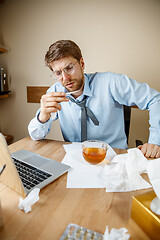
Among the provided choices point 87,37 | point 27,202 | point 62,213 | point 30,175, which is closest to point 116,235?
point 62,213

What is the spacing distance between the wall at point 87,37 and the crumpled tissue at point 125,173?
1361mm

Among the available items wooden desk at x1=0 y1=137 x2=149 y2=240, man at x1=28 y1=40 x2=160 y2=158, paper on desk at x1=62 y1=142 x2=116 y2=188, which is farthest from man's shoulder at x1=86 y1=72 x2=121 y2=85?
wooden desk at x1=0 y1=137 x2=149 y2=240

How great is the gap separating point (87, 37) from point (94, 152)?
1740mm

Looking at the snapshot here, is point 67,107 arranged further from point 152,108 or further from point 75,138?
point 152,108

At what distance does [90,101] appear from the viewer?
1.39 metres

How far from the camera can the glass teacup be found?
0.82 m

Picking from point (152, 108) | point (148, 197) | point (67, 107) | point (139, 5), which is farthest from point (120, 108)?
point (139, 5)

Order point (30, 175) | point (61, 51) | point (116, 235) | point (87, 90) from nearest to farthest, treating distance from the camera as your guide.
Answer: point (116, 235), point (30, 175), point (61, 51), point (87, 90)

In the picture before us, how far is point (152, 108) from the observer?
122 cm

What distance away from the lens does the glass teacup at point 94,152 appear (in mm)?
818

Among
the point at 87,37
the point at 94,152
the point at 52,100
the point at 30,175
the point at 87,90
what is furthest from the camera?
the point at 87,37

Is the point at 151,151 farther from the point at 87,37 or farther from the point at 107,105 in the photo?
the point at 87,37

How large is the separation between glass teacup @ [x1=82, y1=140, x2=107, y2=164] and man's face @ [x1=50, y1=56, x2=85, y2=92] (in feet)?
1.94

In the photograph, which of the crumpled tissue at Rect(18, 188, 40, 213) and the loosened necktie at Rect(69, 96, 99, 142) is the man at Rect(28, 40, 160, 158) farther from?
the crumpled tissue at Rect(18, 188, 40, 213)
